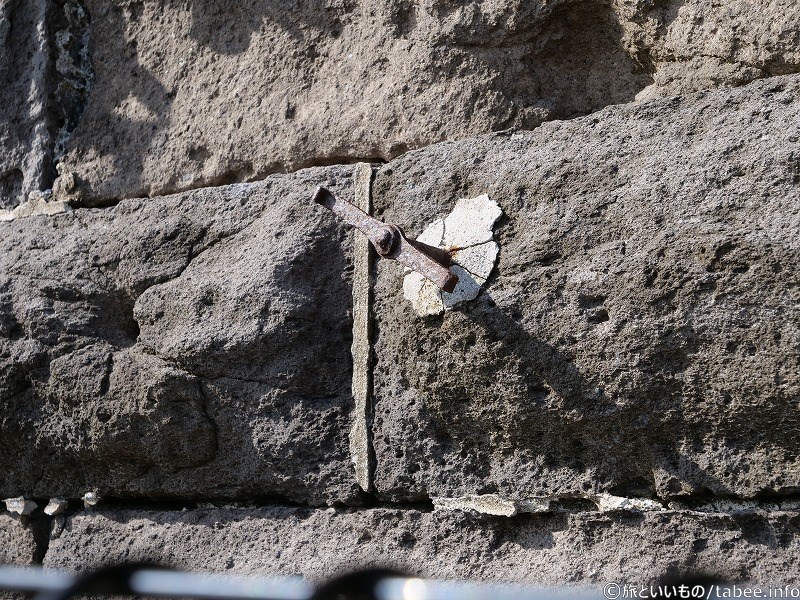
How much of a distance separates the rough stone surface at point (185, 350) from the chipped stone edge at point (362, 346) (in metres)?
0.02

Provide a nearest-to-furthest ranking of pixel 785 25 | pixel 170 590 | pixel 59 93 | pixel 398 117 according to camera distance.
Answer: pixel 170 590, pixel 785 25, pixel 398 117, pixel 59 93

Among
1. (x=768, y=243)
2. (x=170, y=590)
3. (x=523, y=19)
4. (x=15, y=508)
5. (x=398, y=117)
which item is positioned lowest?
(x=15, y=508)

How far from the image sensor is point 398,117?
Answer: 4.41 ft

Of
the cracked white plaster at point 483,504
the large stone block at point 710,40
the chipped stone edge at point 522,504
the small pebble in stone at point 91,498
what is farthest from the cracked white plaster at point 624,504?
the small pebble in stone at point 91,498

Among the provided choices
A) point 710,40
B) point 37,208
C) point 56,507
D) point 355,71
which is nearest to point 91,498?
point 56,507

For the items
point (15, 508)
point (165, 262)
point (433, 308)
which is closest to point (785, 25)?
point (433, 308)

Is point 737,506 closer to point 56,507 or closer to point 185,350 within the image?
point 185,350

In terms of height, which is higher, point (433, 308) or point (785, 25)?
point (785, 25)

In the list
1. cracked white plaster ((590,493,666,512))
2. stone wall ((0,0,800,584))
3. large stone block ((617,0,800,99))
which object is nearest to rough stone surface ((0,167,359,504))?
stone wall ((0,0,800,584))

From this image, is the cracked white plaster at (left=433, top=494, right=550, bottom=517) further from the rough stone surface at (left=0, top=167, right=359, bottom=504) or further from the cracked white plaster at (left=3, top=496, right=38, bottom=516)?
the cracked white plaster at (left=3, top=496, right=38, bottom=516)

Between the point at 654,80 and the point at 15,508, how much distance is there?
115 cm

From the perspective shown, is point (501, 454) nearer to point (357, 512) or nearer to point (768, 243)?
point (357, 512)

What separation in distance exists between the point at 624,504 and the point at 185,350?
619 mm

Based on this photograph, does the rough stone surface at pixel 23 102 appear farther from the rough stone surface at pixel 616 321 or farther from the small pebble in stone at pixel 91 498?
the rough stone surface at pixel 616 321
